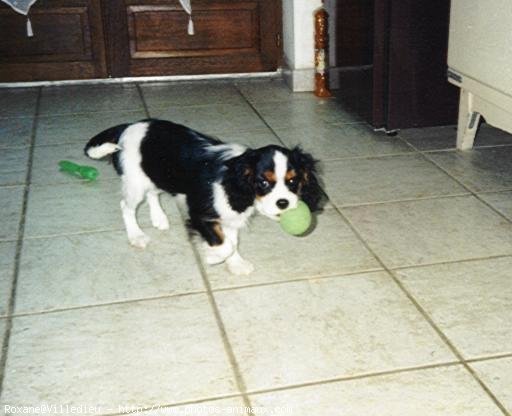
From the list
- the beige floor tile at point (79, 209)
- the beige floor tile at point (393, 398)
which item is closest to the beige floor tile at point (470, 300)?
the beige floor tile at point (393, 398)

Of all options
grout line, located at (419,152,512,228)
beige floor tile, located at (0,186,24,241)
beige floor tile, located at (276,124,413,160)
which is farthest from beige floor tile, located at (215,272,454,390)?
beige floor tile, located at (276,124,413,160)

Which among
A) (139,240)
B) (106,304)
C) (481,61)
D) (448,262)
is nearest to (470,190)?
(481,61)

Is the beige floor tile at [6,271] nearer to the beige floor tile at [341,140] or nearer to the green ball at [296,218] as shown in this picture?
the green ball at [296,218]

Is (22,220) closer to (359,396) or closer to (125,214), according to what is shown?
(125,214)

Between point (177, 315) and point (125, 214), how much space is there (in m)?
0.67

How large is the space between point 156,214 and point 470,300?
1247 mm

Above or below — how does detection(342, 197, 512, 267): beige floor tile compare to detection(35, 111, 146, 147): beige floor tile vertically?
below

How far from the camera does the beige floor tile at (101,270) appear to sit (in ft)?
7.29

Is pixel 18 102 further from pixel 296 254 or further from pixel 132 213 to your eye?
pixel 296 254

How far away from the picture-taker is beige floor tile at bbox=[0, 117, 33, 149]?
150 inches

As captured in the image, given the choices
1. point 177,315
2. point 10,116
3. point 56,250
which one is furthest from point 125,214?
point 10,116

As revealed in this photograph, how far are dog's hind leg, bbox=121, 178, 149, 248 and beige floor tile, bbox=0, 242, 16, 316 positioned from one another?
0.42 m

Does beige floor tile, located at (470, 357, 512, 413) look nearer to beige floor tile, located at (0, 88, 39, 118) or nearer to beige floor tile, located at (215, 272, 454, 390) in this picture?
beige floor tile, located at (215, 272, 454, 390)

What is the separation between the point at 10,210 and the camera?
291 centimetres
